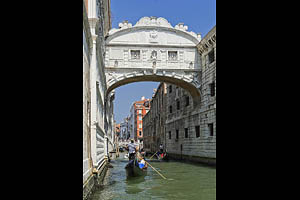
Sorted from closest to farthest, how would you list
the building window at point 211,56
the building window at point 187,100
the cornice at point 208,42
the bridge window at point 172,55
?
the cornice at point 208,42 < the building window at point 211,56 < the bridge window at point 172,55 < the building window at point 187,100

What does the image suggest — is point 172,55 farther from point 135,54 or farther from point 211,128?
point 211,128

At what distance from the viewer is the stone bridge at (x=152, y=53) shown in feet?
42.7

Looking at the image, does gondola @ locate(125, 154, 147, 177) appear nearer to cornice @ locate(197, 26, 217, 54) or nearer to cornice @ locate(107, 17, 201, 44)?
cornice @ locate(197, 26, 217, 54)

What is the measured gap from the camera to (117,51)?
13031mm

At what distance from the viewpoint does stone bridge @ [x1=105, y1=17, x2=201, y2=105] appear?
13023 millimetres

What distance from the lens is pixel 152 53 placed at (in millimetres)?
13102

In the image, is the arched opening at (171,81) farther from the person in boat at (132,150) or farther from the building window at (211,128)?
the person in boat at (132,150)

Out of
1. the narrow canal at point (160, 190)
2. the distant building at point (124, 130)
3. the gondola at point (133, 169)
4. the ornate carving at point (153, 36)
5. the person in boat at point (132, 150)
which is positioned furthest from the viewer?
the distant building at point (124, 130)

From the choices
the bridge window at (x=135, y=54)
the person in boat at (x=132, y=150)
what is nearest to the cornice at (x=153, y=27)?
the bridge window at (x=135, y=54)
